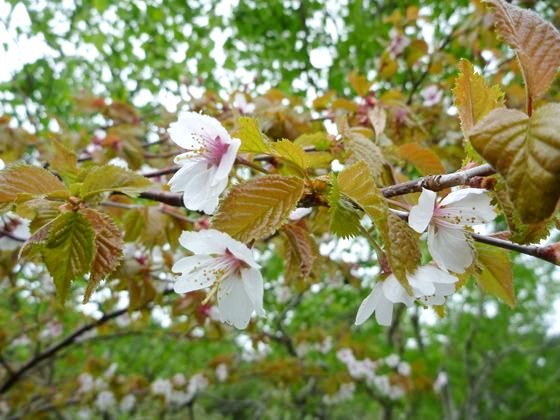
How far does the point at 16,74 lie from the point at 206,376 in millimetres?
2587

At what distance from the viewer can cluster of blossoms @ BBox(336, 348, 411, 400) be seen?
4.01m

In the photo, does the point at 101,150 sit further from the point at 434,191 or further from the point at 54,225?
the point at 434,191

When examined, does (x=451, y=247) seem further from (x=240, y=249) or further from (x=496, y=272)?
(x=240, y=249)

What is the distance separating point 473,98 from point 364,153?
0.30 meters

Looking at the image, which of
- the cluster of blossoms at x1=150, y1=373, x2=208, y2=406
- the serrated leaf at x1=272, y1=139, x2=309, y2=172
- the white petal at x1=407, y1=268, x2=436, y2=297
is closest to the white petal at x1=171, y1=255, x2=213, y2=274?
the serrated leaf at x1=272, y1=139, x2=309, y2=172

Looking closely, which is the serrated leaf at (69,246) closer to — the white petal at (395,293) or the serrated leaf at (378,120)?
the white petal at (395,293)

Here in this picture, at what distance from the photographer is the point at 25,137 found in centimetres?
208

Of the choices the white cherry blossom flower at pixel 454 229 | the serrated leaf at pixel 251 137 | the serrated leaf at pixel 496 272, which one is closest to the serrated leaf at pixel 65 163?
the serrated leaf at pixel 251 137

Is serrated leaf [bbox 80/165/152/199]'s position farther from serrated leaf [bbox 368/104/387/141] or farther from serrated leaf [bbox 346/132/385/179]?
serrated leaf [bbox 368/104/387/141]

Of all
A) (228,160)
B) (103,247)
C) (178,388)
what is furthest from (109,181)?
(178,388)

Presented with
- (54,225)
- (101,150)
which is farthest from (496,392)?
(54,225)

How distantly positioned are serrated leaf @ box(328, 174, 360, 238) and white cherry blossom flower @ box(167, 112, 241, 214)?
0.16 m

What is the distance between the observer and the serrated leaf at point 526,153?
1.44ft

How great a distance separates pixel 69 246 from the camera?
719mm
